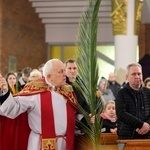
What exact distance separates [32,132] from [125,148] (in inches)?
41.1

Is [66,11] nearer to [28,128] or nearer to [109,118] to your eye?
[109,118]

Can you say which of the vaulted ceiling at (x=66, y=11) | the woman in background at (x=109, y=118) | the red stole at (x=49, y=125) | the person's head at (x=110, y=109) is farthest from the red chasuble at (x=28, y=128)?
the vaulted ceiling at (x=66, y=11)

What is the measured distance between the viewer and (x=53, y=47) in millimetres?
21375

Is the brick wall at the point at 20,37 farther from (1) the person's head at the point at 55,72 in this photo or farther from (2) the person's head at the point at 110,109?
(1) the person's head at the point at 55,72

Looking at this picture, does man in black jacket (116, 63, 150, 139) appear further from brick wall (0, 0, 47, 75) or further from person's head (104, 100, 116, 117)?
brick wall (0, 0, 47, 75)

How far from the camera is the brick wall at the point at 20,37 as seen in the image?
18.2 m

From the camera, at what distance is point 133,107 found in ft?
24.4

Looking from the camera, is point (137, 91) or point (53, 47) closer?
point (137, 91)

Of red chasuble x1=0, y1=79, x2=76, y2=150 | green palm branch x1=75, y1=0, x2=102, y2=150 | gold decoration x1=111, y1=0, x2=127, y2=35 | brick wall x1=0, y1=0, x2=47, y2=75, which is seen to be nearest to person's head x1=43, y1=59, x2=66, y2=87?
red chasuble x1=0, y1=79, x2=76, y2=150

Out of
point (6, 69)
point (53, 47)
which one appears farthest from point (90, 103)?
point (53, 47)

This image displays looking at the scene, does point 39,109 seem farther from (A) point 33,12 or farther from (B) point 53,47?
(B) point 53,47

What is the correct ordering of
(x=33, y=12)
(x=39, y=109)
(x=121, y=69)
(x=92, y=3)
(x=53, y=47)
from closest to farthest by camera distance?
1. (x=92, y=3)
2. (x=39, y=109)
3. (x=121, y=69)
4. (x=33, y=12)
5. (x=53, y=47)

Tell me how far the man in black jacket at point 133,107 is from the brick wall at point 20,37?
1078 cm

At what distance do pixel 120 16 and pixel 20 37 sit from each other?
4.01 m
